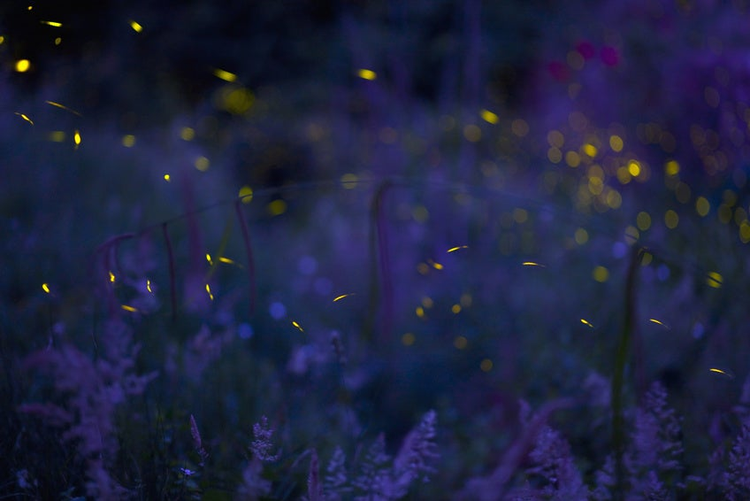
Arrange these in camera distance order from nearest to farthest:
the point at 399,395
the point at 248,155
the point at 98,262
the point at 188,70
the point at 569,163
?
the point at 98,262
the point at 399,395
the point at 569,163
the point at 248,155
the point at 188,70

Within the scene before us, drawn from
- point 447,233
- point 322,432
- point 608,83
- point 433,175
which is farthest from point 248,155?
point 322,432

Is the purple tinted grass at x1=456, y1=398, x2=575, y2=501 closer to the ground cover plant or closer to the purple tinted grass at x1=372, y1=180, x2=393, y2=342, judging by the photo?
the ground cover plant

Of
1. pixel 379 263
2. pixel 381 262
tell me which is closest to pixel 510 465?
pixel 381 262

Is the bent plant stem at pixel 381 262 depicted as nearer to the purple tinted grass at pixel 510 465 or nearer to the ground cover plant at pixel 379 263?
the ground cover plant at pixel 379 263

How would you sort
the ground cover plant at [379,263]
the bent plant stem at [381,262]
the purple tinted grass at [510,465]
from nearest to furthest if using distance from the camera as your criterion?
the purple tinted grass at [510,465] → the ground cover plant at [379,263] → the bent plant stem at [381,262]

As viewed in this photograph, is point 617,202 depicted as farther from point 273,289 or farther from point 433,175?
point 273,289

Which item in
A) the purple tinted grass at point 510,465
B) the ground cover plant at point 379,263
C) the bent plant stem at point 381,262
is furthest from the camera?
the bent plant stem at point 381,262

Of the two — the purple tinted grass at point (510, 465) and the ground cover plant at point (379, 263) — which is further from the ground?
the purple tinted grass at point (510, 465)

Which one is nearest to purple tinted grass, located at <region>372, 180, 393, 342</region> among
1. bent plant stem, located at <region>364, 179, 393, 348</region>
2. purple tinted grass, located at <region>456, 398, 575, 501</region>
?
bent plant stem, located at <region>364, 179, 393, 348</region>

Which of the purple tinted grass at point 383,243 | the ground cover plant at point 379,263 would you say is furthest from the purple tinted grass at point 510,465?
the purple tinted grass at point 383,243
